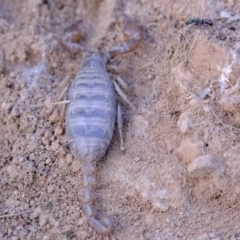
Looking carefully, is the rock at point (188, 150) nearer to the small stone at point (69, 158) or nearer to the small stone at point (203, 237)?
the small stone at point (203, 237)

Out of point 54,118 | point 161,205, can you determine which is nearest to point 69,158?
point 54,118

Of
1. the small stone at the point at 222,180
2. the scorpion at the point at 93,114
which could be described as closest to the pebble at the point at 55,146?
the scorpion at the point at 93,114

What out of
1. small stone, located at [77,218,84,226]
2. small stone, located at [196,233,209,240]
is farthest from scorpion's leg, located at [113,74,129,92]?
small stone, located at [196,233,209,240]

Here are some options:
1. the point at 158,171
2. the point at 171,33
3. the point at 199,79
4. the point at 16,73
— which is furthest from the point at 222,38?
the point at 16,73

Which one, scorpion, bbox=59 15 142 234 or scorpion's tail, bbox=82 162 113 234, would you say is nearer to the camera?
scorpion's tail, bbox=82 162 113 234

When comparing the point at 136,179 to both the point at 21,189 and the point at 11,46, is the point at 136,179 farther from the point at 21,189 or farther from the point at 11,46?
the point at 11,46

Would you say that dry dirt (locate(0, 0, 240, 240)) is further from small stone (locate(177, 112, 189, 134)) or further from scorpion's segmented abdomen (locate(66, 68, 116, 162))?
scorpion's segmented abdomen (locate(66, 68, 116, 162))
